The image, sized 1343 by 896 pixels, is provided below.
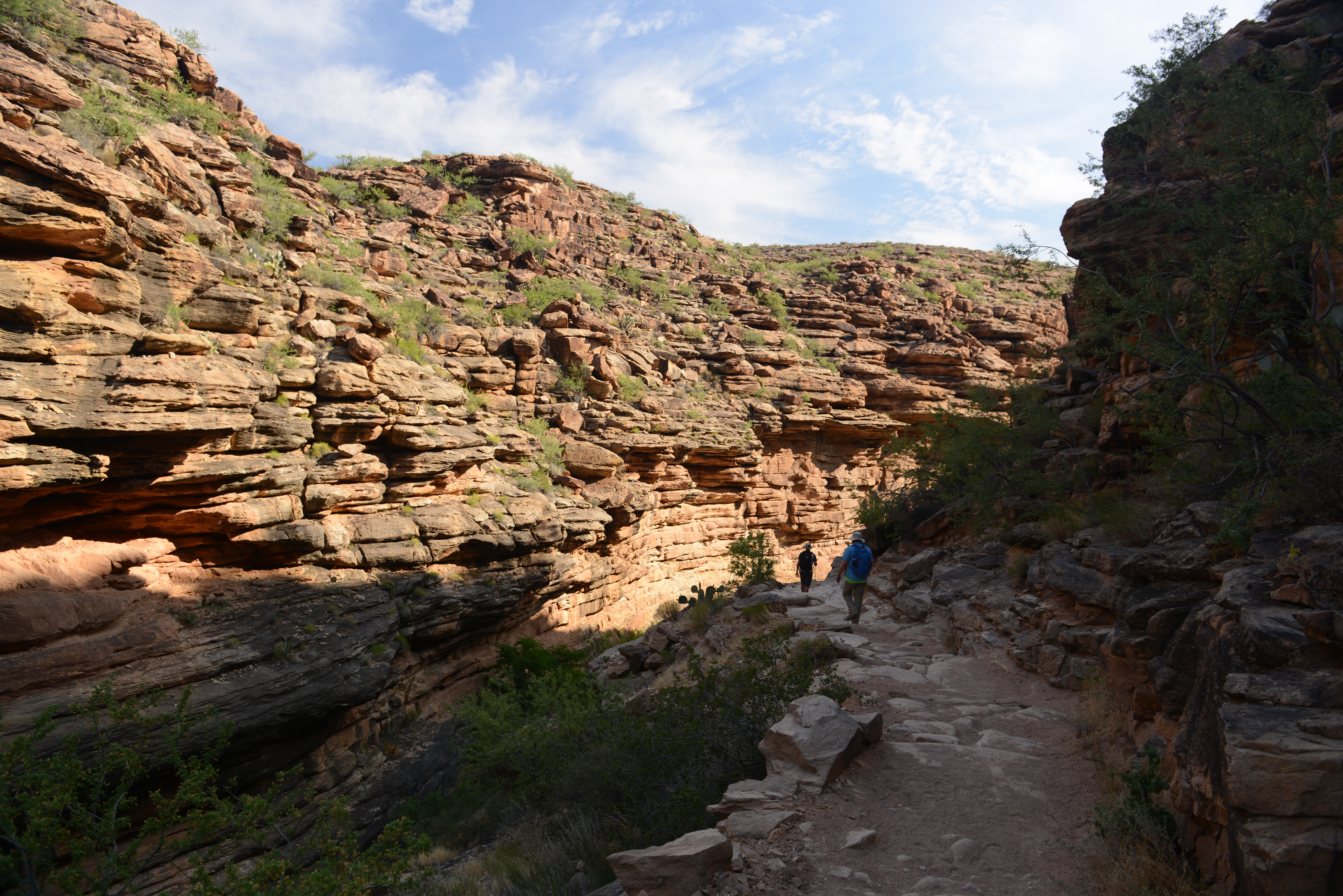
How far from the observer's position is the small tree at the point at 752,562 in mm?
15961

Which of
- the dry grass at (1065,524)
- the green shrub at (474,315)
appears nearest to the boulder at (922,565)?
the dry grass at (1065,524)

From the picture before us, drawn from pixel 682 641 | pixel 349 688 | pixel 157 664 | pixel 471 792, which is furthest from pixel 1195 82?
pixel 157 664

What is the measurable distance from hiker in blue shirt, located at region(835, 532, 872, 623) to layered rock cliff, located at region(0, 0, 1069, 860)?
7164 millimetres

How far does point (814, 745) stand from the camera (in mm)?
4973

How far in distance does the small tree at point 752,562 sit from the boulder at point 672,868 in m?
11.5

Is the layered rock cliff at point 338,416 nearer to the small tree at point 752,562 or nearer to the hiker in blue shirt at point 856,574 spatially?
the small tree at point 752,562

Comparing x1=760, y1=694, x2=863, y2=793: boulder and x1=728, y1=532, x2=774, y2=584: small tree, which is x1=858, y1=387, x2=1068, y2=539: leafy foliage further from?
x1=760, y1=694, x2=863, y2=793: boulder

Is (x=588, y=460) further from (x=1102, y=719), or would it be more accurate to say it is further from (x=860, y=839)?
(x=860, y=839)

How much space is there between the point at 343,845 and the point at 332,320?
13233 millimetres

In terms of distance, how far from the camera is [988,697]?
6.82 meters

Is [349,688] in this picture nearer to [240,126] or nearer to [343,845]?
[343,845]

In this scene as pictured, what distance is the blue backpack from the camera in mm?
9844

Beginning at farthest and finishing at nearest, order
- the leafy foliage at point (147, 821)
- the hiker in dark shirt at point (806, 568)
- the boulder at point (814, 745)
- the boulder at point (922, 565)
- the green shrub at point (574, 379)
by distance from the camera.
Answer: the green shrub at point (574, 379)
the hiker in dark shirt at point (806, 568)
the boulder at point (922, 565)
the leafy foliage at point (147, 821)
the boulder at point (814, 745)

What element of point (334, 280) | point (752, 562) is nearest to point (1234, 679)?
point (752, 562)
